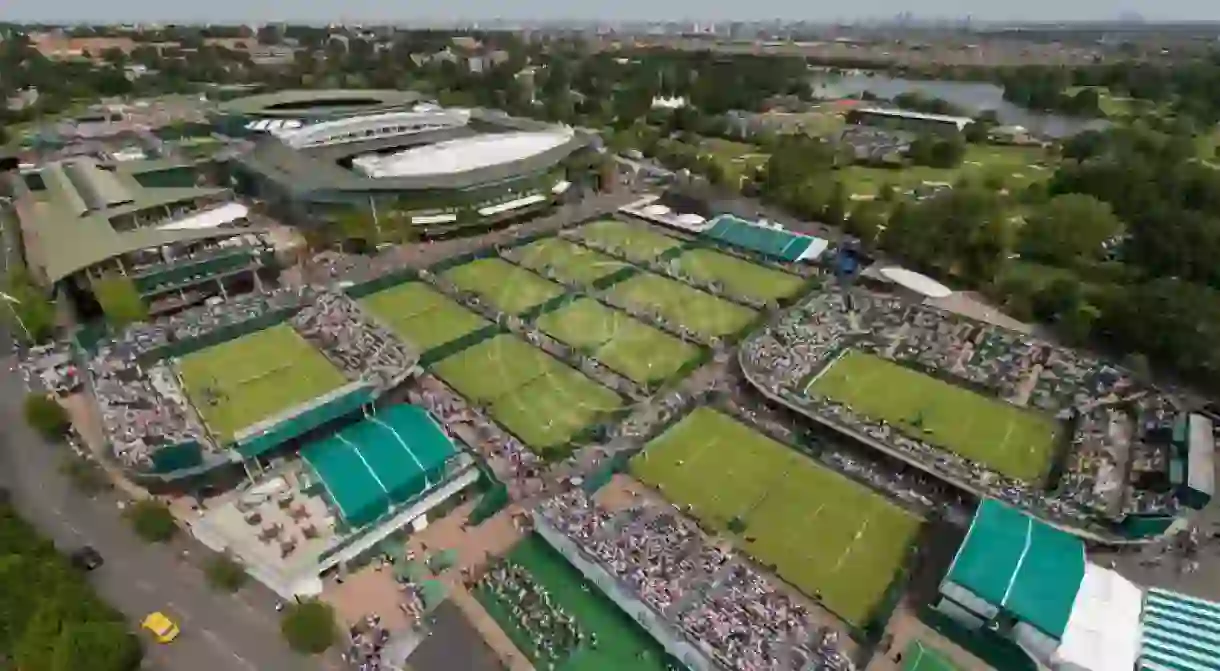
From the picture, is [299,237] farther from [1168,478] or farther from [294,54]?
[294,54]

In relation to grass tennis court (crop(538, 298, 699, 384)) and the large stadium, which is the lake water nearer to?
the large stadium

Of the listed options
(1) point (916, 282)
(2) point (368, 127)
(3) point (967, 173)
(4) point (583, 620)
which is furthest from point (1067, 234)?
(2) point (368, 127)

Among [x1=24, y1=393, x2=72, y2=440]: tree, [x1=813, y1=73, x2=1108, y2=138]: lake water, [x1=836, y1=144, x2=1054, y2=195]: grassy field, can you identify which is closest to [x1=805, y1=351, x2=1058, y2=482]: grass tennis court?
[x1=836, y1=144, x2=1054, y2=195]: grassy field

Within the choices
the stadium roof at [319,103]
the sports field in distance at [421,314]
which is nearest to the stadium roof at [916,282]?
the sports field in distance at [421,314]

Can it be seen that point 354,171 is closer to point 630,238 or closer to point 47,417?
point 630,238

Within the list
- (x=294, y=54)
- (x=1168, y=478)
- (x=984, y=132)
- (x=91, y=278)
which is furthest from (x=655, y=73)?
(x=1168, y=478)
